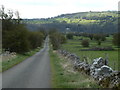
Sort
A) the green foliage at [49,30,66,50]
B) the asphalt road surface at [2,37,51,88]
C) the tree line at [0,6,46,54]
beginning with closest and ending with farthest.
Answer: the asphalt road surface at [2,37,51,88], the tree line at [0,6,46,54], the green foliage at [49,30,66,50]

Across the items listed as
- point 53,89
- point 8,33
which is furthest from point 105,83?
point 8,33

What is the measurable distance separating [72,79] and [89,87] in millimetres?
3118

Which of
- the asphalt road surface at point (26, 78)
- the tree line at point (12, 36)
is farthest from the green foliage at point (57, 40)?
the asphalt road surface at point (26, 78)

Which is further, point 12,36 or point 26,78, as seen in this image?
point 12,36

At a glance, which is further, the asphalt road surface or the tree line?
the tree line

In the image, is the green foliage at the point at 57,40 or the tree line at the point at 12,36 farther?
the green foliage at the point at 57,40

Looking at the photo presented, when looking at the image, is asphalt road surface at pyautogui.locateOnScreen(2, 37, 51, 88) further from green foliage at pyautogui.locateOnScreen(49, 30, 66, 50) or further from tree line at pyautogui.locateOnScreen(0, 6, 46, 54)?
green foliage at pyautogui.locateOnScreen(49, 30, 66, 50)

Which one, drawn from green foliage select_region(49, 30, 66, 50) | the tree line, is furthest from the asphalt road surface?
green foliage select_region(49, 30, 66, 50)

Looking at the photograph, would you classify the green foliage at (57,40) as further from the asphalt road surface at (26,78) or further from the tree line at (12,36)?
the asphalt road surface at (26,78)

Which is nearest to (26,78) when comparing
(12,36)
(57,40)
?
(12,36)

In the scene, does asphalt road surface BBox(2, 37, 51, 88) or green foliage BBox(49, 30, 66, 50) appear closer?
asphalt road surface BBox(2, 37, 51, 88)

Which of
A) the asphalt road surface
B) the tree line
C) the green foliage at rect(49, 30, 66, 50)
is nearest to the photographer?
the asphalt road surface

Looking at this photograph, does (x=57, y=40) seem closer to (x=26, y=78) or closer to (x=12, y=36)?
(x=12, y=36)

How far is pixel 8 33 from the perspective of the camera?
48.4 metres
